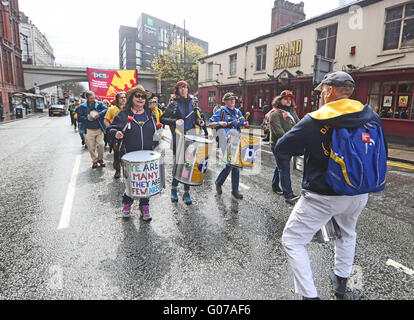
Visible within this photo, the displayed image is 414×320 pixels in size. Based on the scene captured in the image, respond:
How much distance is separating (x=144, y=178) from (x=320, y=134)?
2334mm

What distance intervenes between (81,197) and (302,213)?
171 inches

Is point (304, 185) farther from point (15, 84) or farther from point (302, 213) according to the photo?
point (15, 84)

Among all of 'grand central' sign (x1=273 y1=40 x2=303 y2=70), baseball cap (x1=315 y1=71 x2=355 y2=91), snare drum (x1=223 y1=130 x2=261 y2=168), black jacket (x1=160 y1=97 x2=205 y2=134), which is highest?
'grand central' sign (x1=273 y1=40 x2=303 y2=70)

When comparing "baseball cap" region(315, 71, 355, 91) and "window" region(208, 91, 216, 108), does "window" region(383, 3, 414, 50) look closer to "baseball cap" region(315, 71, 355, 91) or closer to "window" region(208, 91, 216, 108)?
"baseball cap" region(315, 71, 355, 91)

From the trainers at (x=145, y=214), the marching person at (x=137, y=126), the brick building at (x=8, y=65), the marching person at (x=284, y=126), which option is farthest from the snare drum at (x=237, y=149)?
the brick building at (x=8, y=65)

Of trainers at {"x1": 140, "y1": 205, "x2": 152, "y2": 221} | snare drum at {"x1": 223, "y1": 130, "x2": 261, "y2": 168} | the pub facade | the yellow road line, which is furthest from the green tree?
trainers at {"x1": 140, "y1": 205, "x2": 152, "y2": 221}

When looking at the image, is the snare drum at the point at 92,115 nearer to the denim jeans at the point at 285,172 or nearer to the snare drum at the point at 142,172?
the snare drum at the point at 142,172

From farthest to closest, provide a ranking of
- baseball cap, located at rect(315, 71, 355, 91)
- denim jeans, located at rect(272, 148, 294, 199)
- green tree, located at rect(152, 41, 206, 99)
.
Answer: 1. green tree, located at rect(152, 41, 206, 99)
2. denim jeans, located at rect(272, 148, 294, 199)
3. baseball cap, located at rect(315, 71, 355, 91)

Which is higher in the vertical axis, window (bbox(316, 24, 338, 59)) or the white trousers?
window (bbox(316, 24, 338, 59))

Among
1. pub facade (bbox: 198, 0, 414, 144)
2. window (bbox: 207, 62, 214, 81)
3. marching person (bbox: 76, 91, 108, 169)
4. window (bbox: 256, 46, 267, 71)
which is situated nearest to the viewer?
marching person (bbox: 76, 91, 108, 169)

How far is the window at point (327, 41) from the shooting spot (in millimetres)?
15977

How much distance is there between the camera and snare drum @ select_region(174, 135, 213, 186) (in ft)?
13.3

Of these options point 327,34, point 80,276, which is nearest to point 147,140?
point 80,276

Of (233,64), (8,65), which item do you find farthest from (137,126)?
(8,65)
